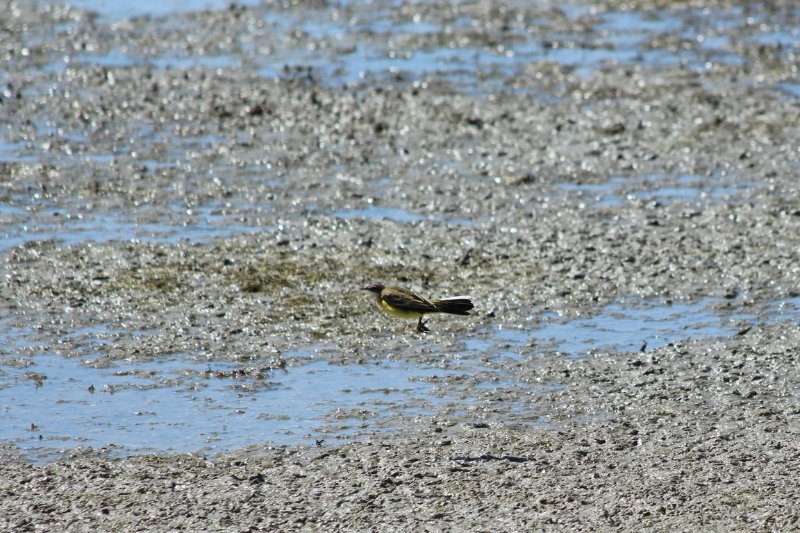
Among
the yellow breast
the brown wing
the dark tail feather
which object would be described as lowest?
the yellow breast

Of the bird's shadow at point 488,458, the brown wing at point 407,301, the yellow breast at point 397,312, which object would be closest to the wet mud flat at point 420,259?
the bird's shadow at point 488,458

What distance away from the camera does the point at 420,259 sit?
12.5 metres

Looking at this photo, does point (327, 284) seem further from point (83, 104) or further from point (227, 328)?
point (83, 104)

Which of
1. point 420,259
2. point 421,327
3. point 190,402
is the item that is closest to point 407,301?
point 421,327

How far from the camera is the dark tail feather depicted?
976cm

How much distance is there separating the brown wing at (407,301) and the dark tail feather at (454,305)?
0.16ft

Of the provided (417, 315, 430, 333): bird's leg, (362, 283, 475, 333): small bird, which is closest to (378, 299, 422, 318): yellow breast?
(362, 283, 475, 333): small bird

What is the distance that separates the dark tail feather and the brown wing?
50 millimetres

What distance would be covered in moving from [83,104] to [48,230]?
510 cm

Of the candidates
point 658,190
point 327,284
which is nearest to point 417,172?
point 658,190

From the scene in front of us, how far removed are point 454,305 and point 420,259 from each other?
2.65 metres

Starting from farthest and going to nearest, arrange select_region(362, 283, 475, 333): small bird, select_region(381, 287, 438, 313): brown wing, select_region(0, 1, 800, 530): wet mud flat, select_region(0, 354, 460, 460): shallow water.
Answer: select_region(381, 287, 438, 313): brown wing, select_region(362, 283, 475, 333): small bird, select_region(0, 354, 460, 460): shallow water, select_region(0, 1, 800, 530): wet mud flat

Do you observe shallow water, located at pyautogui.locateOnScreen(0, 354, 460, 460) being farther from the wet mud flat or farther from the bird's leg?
the bird's leg

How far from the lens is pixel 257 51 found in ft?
70.0
